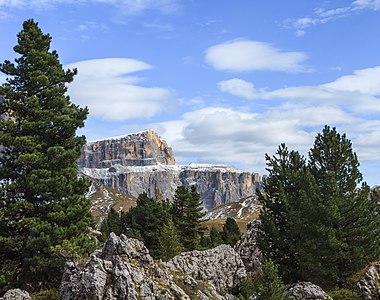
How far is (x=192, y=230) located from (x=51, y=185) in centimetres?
4459

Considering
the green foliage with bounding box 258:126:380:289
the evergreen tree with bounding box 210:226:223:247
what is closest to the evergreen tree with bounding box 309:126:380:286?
the green foliage with bounding box 258:126:380:289

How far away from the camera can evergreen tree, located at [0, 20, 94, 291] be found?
91.4 ft

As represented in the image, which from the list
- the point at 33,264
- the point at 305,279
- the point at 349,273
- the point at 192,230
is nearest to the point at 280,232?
the point at 305,279

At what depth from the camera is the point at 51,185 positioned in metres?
28.9

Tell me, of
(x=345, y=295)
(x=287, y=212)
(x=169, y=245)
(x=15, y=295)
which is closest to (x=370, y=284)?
(x=345, y=295)

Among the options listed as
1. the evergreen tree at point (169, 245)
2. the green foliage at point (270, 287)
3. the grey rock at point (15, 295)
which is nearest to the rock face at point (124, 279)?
the grey rock at point (15, 295)

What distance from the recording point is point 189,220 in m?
70.9

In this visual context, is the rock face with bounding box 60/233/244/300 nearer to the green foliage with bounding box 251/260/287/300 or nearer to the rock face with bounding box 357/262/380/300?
the green foliage with bounding box 251/260/287/300

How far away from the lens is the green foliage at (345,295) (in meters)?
30.4

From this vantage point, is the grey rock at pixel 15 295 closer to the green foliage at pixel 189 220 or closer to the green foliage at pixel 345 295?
the green foliage at pixel 345 295

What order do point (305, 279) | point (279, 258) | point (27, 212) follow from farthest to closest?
point (279, 258)
point (305, 279)
point (27, 212)

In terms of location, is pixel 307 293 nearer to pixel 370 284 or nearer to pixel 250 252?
pixel 370 284

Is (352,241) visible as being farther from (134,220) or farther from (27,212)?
(134,220)

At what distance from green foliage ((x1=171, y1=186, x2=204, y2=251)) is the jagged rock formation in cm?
1500
